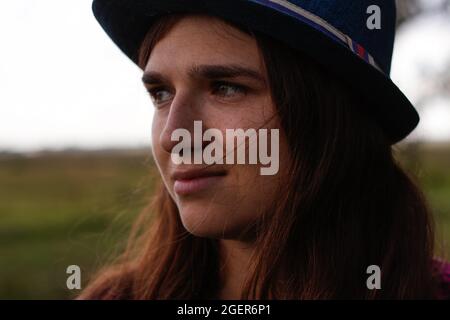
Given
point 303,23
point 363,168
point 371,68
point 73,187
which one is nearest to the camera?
point 303,23

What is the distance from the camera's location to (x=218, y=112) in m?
1.79

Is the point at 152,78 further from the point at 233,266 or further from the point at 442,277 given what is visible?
the point at 442,277

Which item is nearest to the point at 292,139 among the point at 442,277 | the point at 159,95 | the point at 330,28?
the point at 330,28

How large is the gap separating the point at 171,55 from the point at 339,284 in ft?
2.75

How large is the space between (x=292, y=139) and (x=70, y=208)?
1199 centimetres

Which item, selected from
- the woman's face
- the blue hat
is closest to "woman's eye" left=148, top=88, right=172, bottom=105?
the woman's face

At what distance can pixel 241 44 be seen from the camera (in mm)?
1792

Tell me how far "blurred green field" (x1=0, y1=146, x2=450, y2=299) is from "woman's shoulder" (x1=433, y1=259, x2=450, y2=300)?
25 cm

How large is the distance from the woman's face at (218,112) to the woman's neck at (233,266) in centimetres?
19

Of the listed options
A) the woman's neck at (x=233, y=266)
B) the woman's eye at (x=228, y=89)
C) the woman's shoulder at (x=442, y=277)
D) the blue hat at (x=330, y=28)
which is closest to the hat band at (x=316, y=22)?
the blue hat at (x=330, y=28)

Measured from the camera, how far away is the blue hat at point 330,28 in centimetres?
175

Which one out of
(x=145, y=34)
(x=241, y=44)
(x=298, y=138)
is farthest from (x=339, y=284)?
(x=145, y=34)
